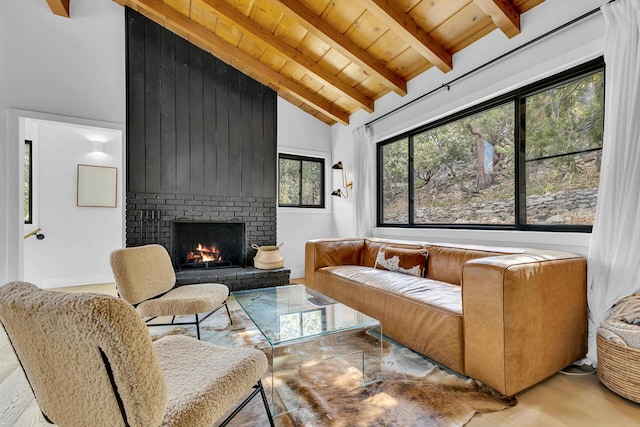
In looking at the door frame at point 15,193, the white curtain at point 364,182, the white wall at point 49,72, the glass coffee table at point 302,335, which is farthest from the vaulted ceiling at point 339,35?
the glass coffee table at point 302,335

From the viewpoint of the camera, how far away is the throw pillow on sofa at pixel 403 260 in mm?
2650

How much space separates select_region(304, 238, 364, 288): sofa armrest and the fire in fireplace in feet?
4.36

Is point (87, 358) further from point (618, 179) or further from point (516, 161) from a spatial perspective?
point (516, 161)

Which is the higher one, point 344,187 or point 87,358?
point 344,187

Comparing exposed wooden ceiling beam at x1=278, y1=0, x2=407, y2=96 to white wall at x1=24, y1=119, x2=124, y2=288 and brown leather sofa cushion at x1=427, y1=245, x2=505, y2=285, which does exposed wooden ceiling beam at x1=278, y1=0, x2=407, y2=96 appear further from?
white wall at x1=24, y1=119, x2=124, y2=288

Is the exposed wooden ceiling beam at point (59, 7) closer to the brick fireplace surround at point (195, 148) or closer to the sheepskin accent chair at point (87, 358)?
the brick fireplace surround at point (195, 148)

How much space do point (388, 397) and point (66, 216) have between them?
4.57 metres

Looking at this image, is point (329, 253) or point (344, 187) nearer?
point (329, 253)

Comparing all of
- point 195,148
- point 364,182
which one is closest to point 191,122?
point 195,148

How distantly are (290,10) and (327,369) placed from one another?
286 cm

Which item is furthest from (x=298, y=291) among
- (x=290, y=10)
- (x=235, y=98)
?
(x=235, y=98)

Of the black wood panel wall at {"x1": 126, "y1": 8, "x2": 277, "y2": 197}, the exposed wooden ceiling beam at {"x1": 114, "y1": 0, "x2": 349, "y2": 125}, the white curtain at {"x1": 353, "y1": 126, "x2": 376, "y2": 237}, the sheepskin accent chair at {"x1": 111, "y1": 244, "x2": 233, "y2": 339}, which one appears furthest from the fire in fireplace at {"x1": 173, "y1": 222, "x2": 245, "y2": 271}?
the exposed wooden ceiling beam at {"x1": 114, "y1": 0, "x2": 349, "y2": 125}

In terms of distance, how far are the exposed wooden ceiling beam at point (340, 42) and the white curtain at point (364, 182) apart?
77cm

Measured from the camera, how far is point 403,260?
275 centimetres
